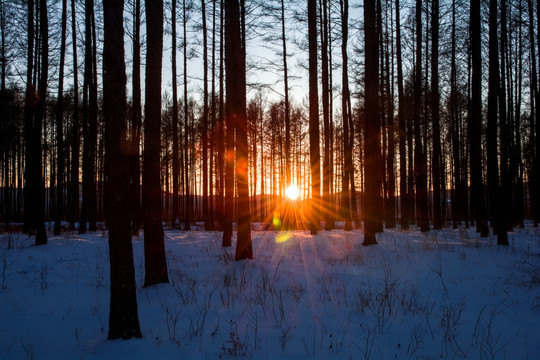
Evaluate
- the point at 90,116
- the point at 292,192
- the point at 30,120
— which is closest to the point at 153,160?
the point at 30,120

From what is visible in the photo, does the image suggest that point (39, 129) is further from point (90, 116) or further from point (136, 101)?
point (90, 116)

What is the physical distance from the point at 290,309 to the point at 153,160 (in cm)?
338

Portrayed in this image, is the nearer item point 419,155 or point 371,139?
point 371,139

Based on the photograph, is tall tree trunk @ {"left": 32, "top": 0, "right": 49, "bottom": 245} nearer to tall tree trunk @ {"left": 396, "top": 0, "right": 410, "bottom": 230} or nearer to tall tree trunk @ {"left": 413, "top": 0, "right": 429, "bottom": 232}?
tall tree trunk @ {"left": 413, "top": 0, "right": 429, "bottom": 232}

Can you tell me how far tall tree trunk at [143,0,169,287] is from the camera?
5.29m

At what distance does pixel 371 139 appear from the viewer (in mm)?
9266

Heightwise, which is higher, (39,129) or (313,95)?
(313,95)

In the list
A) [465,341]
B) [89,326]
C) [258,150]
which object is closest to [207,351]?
[89,326]

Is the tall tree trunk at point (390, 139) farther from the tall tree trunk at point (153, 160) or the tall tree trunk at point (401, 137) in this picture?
the tall tree trunk at point (153, 160)

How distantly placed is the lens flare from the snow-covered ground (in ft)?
75.9

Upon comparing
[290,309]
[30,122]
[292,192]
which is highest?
[30,122]

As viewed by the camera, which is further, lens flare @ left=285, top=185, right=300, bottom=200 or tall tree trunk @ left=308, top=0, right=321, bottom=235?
lens flare @ left=285, top=185, right=300, bottom=200

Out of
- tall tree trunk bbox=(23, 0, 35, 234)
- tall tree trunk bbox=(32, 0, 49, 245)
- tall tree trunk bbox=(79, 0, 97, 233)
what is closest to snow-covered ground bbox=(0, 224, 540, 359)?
tall tree trunk bbox=(32, 0, 49, 245)

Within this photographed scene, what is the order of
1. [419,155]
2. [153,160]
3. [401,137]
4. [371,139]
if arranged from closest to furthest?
[153,160], [371,139], [419,155], [401,137]
